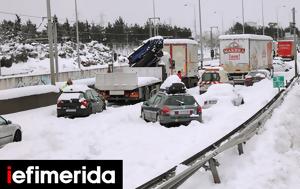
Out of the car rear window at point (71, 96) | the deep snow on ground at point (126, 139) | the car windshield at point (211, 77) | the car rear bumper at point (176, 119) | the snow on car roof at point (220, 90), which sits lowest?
the deep snow on ground at point (126, 139)

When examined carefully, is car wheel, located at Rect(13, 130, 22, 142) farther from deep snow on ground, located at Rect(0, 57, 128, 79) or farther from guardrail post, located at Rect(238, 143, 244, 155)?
deep snow on ground, located at Rect(0, 57, 128, 79)

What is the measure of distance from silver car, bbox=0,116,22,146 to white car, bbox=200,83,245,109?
10547 mm

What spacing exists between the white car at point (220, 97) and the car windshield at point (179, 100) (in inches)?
215

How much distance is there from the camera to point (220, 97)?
25.0 metres

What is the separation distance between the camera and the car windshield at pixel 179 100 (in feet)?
62.1

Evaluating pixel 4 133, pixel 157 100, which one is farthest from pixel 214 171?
pixel 157 100

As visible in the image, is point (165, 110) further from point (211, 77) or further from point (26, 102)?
point (211, 77)

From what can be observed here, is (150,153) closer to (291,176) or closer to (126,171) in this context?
(126,171)

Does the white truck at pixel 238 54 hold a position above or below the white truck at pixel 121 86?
above

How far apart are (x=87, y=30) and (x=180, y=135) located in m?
91.5

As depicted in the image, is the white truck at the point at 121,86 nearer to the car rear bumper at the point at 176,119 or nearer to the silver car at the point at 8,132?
the car rear bumper at the point at 176,119

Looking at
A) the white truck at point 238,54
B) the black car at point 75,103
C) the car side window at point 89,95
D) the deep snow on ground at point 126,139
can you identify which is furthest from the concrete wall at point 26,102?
the white truck at point 238,54

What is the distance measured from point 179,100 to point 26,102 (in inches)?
427

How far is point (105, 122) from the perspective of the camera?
799 inches
